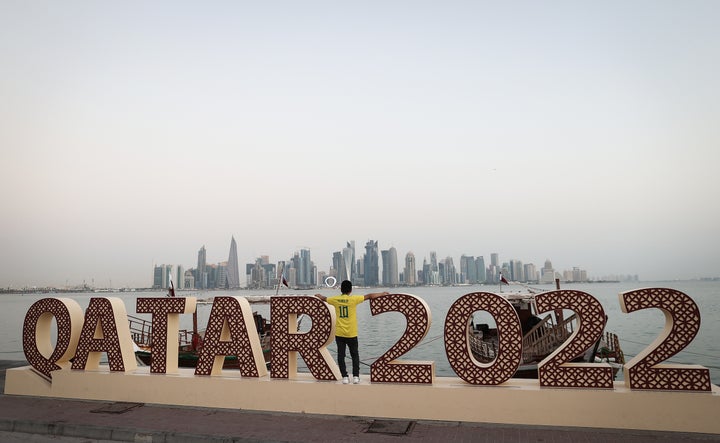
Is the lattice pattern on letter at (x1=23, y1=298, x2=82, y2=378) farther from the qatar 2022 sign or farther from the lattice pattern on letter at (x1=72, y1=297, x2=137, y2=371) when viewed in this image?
the lattice pattern on letter at (x1=72, y1=297, x2=137, y2=371)

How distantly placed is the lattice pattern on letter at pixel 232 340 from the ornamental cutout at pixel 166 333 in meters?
0.69

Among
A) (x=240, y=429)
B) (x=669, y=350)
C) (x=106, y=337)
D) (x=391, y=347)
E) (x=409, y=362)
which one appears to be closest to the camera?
(x=669, y=350)

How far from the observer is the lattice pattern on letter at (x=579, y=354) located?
826cm

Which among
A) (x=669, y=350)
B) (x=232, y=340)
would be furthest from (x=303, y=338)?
(x=669, y=350)

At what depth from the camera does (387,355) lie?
9.16 m

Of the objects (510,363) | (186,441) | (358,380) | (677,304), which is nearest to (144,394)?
(186,441)

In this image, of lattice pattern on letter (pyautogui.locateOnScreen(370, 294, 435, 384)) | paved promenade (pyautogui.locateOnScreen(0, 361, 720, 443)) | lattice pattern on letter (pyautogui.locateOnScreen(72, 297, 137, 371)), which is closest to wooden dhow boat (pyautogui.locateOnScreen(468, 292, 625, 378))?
lattice pattern on letter (pyautogui.locateOnScreen(370, 294, 435, 384))

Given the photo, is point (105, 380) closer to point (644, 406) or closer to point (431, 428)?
point (431, 428)

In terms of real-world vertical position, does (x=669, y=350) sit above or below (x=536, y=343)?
above

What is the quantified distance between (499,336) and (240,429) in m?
4.51

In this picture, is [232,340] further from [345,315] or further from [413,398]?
[413,398]

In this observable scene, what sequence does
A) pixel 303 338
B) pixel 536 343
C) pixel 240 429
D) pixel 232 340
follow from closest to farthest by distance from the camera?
pixel 240 429
pixel 303 338
pixel 232 340
pixel 536 343

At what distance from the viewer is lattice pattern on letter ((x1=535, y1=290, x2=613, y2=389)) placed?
27.1ft

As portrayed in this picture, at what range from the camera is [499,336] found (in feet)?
28.7
